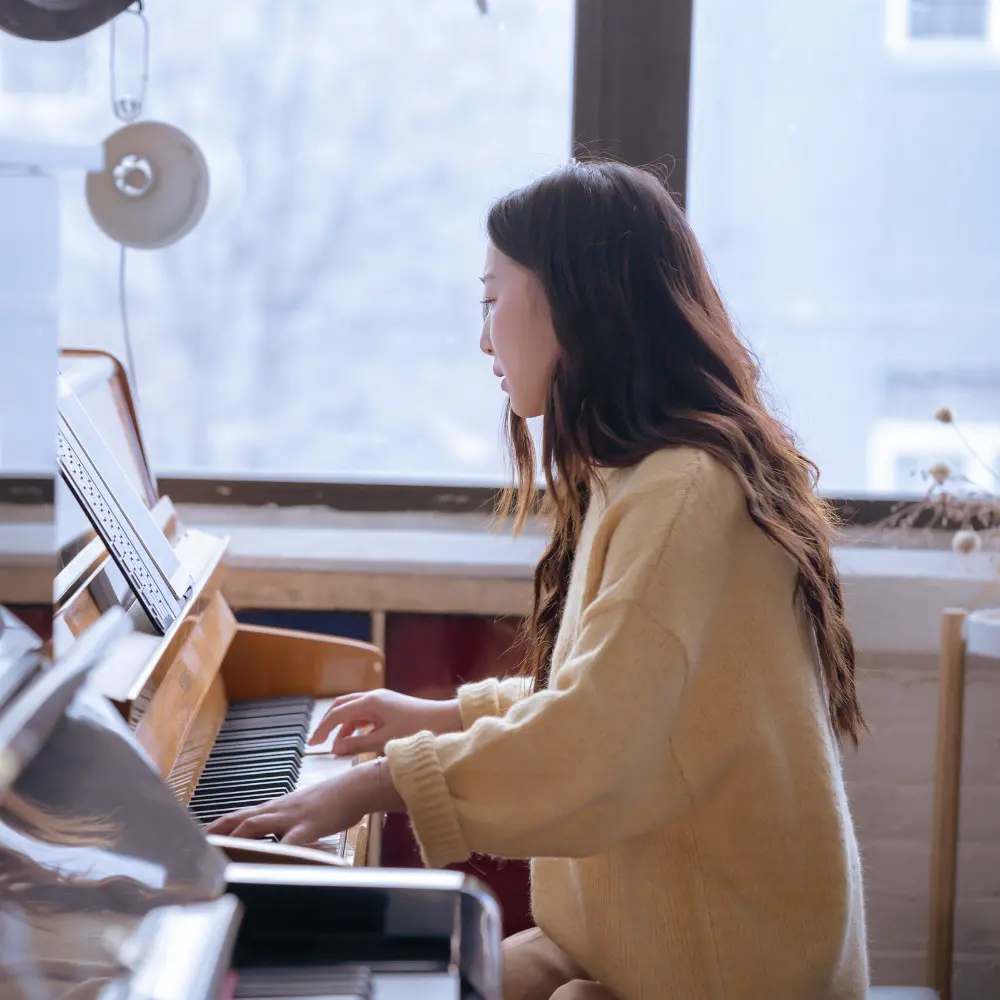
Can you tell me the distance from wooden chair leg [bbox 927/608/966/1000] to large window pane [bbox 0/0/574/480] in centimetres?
88

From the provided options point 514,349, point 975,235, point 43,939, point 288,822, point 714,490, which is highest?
point 975,235

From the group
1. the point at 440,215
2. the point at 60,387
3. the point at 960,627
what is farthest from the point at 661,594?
the point at 440,215

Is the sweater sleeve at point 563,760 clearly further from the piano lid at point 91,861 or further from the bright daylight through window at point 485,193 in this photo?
the bright daylight through window at point 485,193

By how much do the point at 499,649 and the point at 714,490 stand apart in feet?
3.63

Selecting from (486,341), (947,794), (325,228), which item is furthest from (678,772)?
(325,228)

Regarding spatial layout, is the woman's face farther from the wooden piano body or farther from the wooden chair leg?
the wooden chair leg

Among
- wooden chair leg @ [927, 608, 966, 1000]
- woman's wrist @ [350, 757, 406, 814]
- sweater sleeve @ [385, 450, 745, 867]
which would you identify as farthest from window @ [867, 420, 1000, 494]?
woman's wrist @ [350, 757, 406, 814]

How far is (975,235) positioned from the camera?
225cm

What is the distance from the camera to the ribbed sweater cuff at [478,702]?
1.47 m

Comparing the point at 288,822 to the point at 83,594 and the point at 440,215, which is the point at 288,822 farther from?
the point at 440,215

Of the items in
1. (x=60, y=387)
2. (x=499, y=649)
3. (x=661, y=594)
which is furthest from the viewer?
(x=499, y=649)

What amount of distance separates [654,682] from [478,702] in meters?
0.48

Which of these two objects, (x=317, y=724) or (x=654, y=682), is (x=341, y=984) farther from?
(x=317, y=724)

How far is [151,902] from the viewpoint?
726 mm
